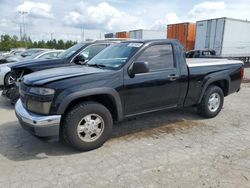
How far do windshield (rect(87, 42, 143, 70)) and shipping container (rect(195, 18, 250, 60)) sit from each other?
1750 cm

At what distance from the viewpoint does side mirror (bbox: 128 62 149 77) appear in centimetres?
424

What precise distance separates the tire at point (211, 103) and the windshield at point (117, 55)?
7.17 feet

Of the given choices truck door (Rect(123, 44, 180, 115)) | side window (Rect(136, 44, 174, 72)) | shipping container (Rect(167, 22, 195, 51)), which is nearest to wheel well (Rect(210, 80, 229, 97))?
truck door (Rect(123, 44, 180, 115))

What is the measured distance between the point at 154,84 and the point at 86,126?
1481 mm

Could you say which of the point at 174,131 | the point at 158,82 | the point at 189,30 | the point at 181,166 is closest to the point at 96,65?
the point at 158,82

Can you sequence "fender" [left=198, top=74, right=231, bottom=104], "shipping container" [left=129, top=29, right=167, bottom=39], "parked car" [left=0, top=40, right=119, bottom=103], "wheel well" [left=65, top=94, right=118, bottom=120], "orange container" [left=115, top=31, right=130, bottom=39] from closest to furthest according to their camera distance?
"wheel well" [left=65, top=94, right=118, bottom=120], "fender" [left=198, top=74, right=231, bottom=104], "parked car" [left=0, top=40, right=119, bottom=103], "shipping container" [left=129, top=29, right=167, bottom=39], "orange container" [left=115, top=31, right=130, bottom=39]

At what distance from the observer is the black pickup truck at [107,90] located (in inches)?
148

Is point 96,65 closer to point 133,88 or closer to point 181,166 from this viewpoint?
point 133,88

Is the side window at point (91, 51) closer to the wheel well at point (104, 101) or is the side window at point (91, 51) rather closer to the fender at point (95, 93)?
the wheel well at point (104, 101)

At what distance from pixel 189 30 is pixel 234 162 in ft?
69.3

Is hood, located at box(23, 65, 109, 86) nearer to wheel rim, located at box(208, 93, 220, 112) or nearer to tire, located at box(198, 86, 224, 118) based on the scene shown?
tire, located at box(198, 86, 224, 118)

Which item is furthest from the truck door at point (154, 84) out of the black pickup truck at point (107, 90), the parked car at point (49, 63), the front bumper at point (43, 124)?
the parked car at point (49, 63)

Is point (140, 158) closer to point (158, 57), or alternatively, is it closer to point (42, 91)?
point (42, 91)

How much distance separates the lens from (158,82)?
4703mm
